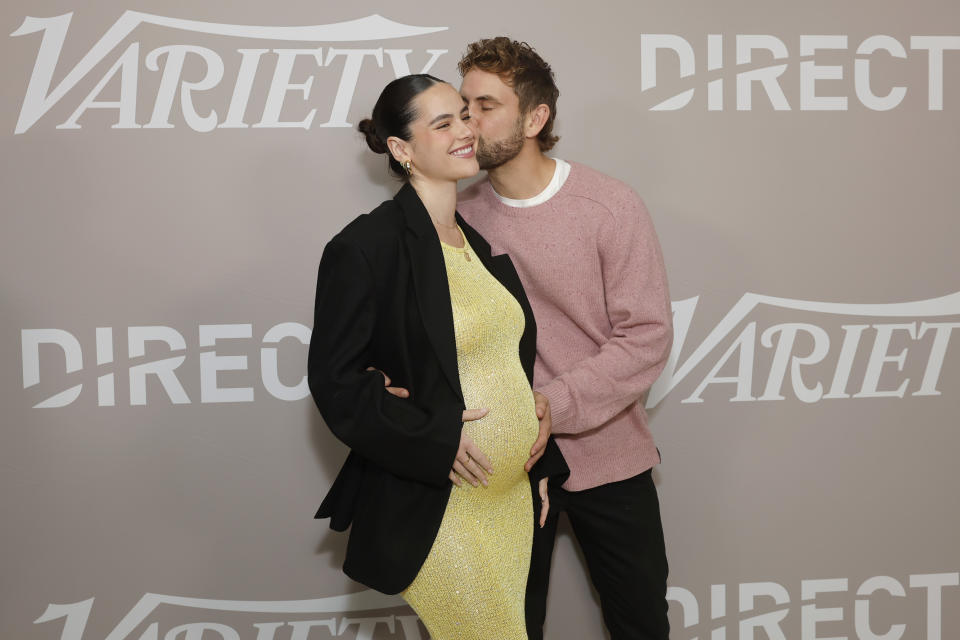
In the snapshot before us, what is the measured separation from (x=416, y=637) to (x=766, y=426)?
1.20 metres

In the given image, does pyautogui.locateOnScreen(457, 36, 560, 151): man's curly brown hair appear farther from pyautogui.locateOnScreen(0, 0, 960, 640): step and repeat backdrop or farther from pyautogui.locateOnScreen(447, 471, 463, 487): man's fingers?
pyautogui.locateOnScreen(447, 471, 463, 487): man's fingers

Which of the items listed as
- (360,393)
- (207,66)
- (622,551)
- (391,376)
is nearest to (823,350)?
(622,551)

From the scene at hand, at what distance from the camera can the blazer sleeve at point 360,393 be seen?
1.53 metres

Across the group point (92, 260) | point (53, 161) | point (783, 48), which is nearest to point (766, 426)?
point (783, 48)

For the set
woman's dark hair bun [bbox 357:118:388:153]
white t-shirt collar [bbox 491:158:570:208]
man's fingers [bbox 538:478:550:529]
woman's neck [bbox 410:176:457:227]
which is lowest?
Result: man's fingers [bbox 538:478:550:529]

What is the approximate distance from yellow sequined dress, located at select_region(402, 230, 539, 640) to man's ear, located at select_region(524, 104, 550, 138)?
493 mm

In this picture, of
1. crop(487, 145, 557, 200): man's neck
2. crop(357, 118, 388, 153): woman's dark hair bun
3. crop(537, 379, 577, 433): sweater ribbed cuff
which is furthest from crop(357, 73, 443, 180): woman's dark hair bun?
crop(537, 379, 577, 433): sweater ribbed cuff

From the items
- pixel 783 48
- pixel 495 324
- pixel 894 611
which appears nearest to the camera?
pixel 495 324

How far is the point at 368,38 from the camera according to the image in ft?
7.57

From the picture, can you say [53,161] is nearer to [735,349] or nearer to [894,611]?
[735,349]

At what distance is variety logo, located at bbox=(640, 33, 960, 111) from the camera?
2387 millimetres

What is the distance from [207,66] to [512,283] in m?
1.10

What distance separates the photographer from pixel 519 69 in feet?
6.68

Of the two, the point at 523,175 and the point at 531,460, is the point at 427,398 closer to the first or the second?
the point at 531,460
